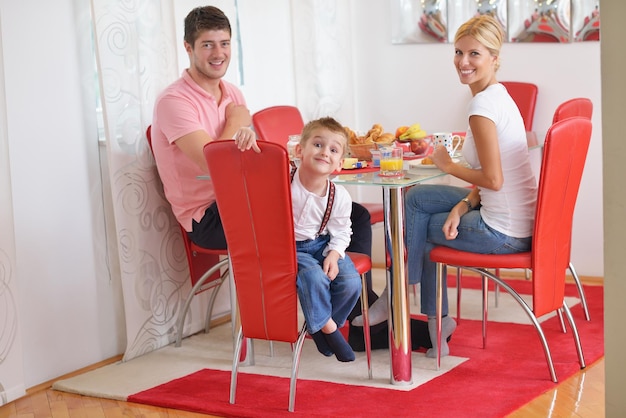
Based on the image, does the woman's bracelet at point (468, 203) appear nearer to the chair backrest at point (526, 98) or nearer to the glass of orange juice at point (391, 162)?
the glass of orange juice at point (391, 162)

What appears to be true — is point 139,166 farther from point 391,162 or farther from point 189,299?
point 391,162

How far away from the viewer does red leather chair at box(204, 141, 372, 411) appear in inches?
107

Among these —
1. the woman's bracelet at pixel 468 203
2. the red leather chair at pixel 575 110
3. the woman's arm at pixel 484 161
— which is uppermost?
the red leather chair at pixel 575 110

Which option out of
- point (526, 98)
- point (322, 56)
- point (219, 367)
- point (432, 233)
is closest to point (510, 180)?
point (432, 233)

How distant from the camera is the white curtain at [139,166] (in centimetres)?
344

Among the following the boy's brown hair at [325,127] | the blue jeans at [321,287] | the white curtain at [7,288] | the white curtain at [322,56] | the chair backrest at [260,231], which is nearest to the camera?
the chair backrest at [260,231]

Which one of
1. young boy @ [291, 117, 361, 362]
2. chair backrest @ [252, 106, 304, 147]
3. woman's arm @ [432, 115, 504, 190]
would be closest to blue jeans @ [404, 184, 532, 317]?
woman's arm @ [432, 115, 504, 190]

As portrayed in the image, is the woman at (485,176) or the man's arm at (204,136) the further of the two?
the man's arm at (204,136)

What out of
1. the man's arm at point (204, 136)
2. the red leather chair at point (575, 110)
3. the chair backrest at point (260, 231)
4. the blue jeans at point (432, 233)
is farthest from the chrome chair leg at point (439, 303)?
the man's arm at point (204, 136)

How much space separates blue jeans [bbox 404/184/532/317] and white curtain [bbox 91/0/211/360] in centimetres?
105

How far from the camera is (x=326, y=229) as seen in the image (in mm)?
3037

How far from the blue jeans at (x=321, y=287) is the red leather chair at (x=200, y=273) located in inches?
24.8

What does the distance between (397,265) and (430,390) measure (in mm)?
430

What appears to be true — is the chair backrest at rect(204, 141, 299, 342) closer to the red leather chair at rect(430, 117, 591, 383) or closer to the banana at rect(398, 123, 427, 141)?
the red leather chair at rect(430, 117, 591, 383)
